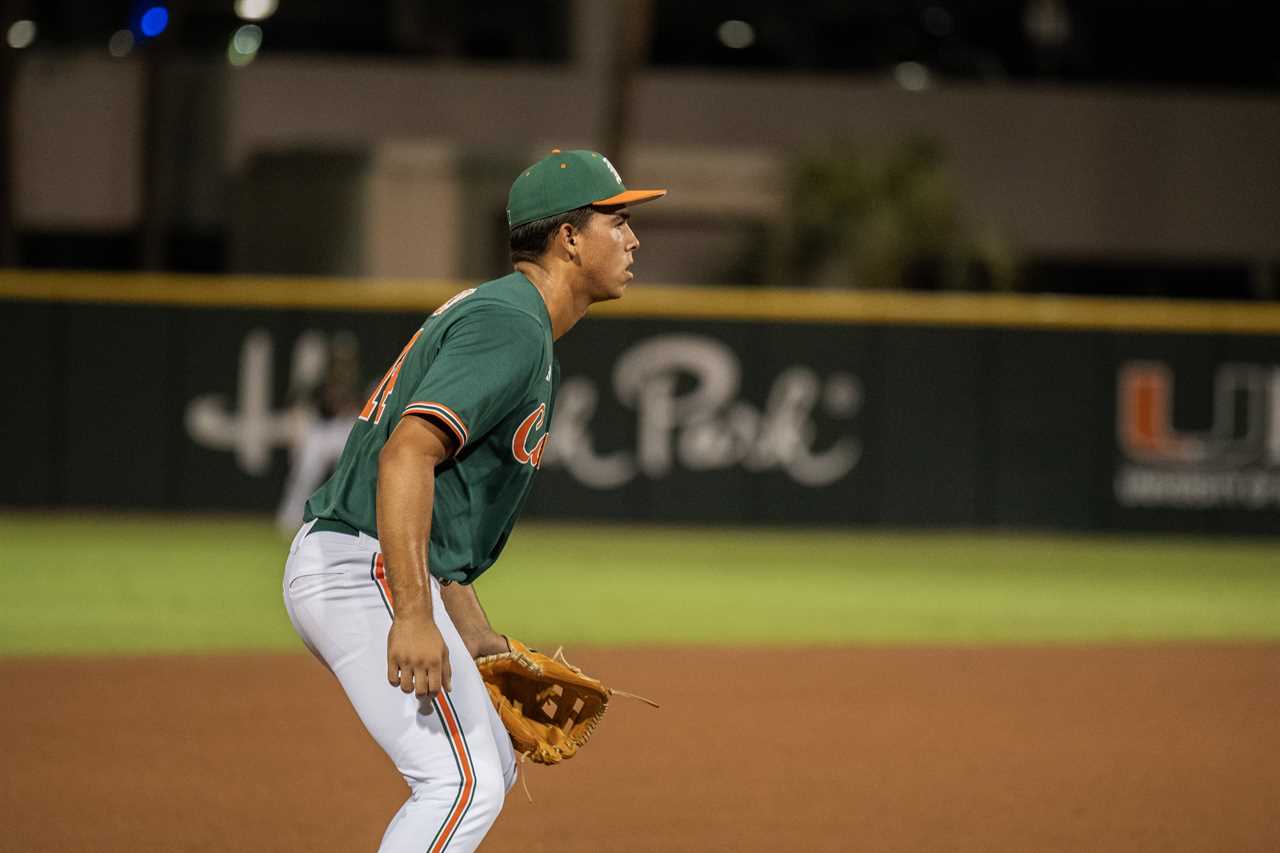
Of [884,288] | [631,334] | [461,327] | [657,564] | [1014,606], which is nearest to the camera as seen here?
[461,327]

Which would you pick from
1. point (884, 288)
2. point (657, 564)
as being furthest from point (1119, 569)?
point (884, 288)

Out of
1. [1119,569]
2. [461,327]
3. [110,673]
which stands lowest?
[1119,569]

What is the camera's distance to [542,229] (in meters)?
3.76

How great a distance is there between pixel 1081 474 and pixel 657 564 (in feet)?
16.8

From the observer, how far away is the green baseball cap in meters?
3.71

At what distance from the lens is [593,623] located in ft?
35.0

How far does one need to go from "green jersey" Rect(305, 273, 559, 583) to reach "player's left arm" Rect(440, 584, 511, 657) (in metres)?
0.17

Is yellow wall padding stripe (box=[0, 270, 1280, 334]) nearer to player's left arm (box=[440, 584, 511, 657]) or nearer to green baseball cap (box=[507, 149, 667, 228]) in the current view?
player's left arm (box=[440, 584, 511, 657])

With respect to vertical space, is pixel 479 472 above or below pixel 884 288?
above

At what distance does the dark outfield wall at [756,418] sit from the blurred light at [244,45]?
889 centimetres

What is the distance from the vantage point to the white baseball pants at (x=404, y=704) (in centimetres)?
345

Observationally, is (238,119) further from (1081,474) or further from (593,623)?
(593,623)

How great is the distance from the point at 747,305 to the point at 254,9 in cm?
1112

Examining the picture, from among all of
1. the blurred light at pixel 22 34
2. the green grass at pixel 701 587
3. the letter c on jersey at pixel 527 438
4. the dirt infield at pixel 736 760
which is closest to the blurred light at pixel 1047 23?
the green grass at pixel 701 587
